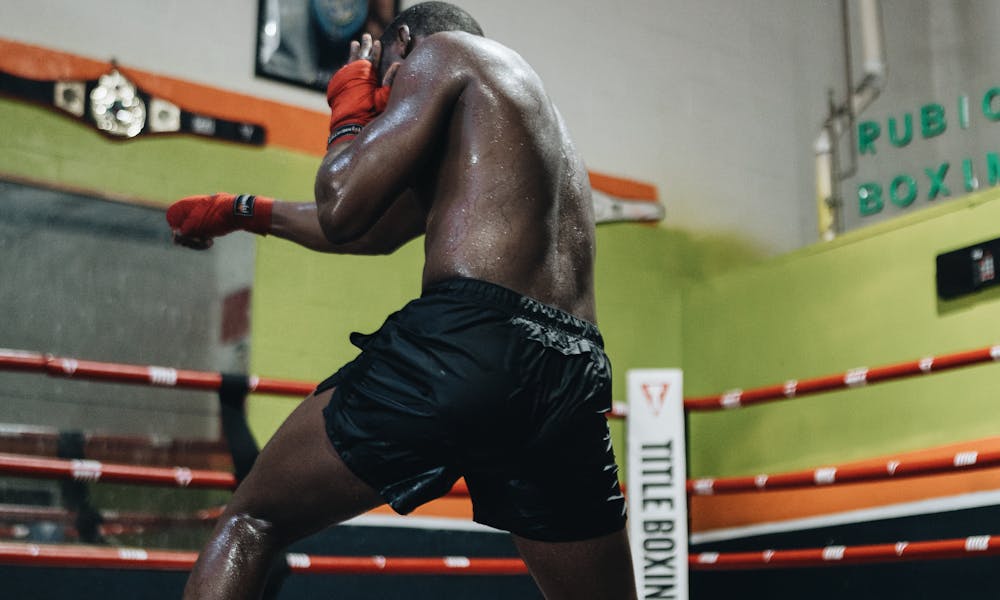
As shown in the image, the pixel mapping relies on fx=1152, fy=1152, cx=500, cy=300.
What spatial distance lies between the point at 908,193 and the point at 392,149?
159 inches

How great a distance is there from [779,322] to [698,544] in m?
0.92

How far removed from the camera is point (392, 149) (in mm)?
1551

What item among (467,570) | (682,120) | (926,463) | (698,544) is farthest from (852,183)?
(467,570)

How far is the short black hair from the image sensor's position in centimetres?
181

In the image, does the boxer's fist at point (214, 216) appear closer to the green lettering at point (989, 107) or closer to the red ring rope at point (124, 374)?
the red ring rope at point (124, 374)

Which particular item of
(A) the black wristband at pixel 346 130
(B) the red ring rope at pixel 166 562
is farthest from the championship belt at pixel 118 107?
(A) the black wristband at pixel 346 130

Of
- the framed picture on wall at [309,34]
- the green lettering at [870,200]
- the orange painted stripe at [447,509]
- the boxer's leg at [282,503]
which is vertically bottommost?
the orange painted stripe at [447,509]

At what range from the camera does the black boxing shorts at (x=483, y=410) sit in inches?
59.0

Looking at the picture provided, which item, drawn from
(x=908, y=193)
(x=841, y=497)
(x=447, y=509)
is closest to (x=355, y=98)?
(x=447, y=509)

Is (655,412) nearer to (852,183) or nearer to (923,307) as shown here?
(923,307)

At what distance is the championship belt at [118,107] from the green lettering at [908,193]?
2756mm

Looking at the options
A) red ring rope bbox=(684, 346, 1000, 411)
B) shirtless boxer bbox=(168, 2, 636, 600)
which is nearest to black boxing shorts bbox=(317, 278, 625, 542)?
shirtless boxer bbox=(168, 2, 636, 600)

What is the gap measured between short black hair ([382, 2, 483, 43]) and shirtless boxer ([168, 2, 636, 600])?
7.1 inches

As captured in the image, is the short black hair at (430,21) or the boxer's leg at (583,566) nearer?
the boxer's leg at (583,566)
